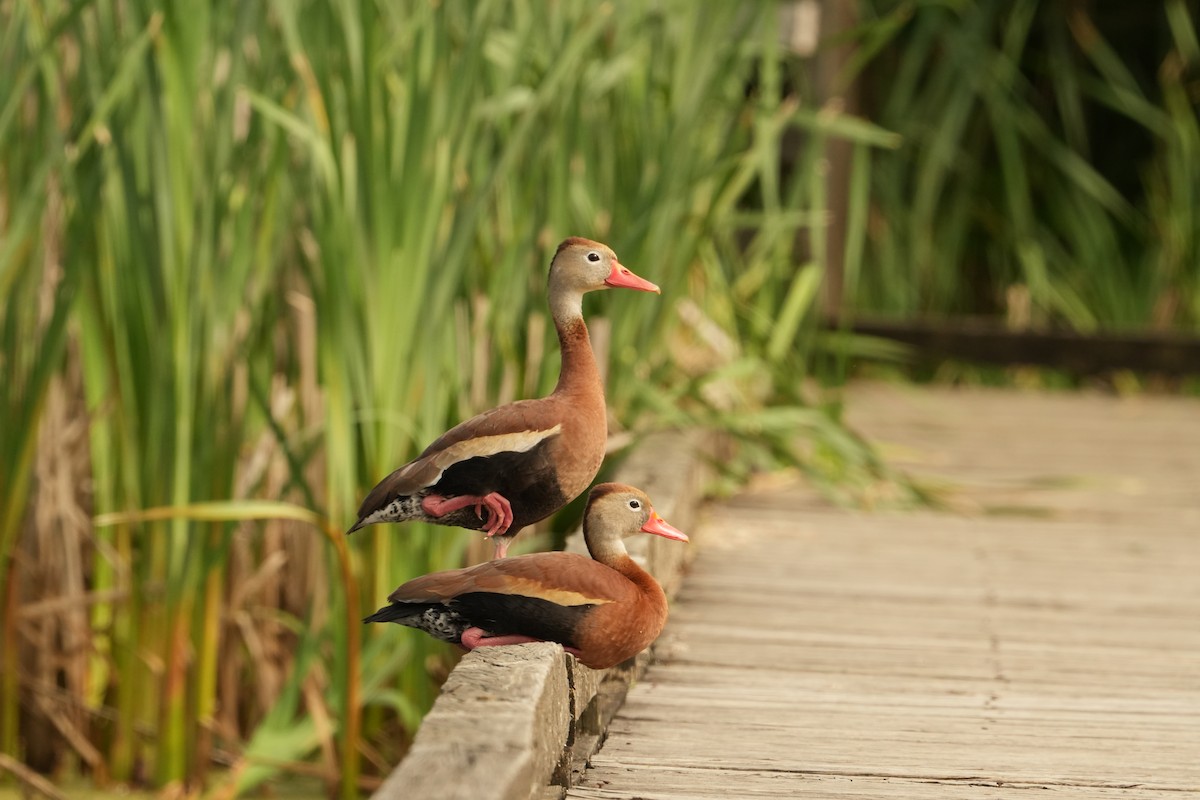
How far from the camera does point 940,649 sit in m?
2.50

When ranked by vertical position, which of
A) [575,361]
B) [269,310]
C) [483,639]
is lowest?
[483,639]

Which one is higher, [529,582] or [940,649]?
[529,582]

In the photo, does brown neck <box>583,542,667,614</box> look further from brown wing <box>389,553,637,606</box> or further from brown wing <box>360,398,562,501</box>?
brown wing <box>360,398,562,501</box>

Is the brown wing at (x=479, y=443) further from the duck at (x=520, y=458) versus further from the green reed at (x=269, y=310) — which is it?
the green reed at (x=269, y=310)

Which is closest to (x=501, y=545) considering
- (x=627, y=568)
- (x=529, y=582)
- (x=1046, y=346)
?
(x=529, y=582)

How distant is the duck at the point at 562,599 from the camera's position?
1.46 metres

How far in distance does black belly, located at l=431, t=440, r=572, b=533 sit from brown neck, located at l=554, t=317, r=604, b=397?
2.6 inches

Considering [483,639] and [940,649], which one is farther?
[940,649]

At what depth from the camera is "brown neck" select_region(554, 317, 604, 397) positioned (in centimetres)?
142

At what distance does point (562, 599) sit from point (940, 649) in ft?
3.81

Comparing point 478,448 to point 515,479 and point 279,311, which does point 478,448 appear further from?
point 279,311

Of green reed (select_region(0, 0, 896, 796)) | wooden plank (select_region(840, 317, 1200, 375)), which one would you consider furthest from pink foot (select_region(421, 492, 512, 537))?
wooden plank (select_region(840, 317, 1200, 375))

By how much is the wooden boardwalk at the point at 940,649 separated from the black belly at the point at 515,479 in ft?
1.66

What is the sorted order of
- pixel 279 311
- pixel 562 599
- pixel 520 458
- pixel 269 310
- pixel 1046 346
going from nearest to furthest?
pixel 520 458, pixel 562 599, pixel 269 310, pixel 279 311, pixel 1046 346
